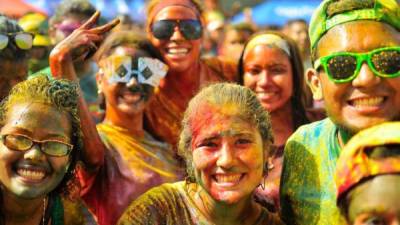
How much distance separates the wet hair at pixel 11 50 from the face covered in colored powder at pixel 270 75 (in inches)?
55.4

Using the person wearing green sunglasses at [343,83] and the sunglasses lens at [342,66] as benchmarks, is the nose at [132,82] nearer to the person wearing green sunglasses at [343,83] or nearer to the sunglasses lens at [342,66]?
the person wearing green sunglasses at [343,83]

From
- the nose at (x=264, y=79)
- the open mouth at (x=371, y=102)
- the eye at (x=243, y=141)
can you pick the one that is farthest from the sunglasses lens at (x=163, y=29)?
the open mouth at (x=371, y=102)

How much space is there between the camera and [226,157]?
2717 millimetres

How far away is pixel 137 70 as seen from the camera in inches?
156

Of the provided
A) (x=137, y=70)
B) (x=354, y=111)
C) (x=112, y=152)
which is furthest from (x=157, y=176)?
(x=354, y=111)

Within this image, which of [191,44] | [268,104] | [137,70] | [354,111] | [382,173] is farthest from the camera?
[191,44]

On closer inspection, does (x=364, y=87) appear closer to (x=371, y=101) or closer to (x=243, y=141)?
(x=371, y=101)

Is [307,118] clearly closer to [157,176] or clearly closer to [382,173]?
[157,176]

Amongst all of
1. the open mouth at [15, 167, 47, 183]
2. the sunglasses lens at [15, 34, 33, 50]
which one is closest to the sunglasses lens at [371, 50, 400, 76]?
the open mouth at [15, 167, 47, 183]

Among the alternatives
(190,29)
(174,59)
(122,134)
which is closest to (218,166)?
(122,134)

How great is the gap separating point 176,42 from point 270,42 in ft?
2.03

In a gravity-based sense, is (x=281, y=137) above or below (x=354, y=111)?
below

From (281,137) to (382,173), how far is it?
2024 millimetres

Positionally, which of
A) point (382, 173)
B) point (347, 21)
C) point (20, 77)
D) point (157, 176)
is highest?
point (347, 21)
